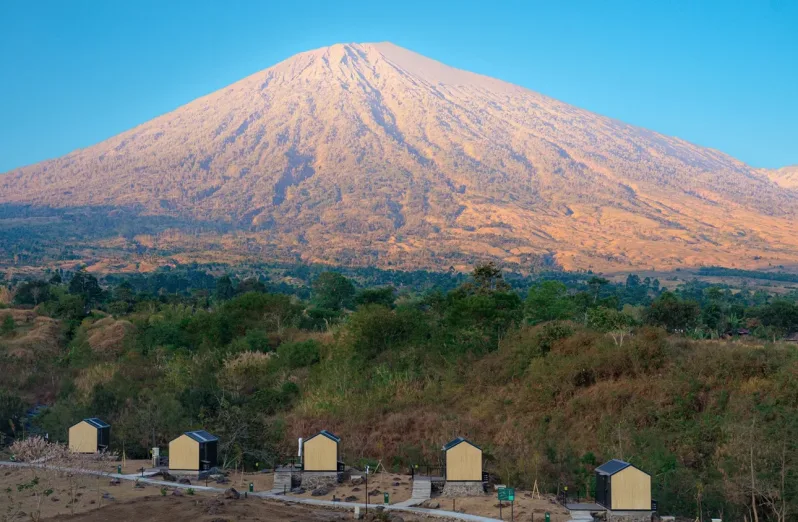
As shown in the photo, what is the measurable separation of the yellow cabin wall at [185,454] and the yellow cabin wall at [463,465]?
6927 millimetres

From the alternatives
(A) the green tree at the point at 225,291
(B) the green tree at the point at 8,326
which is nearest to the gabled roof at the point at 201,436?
(B) the green tree at the point at 8,326

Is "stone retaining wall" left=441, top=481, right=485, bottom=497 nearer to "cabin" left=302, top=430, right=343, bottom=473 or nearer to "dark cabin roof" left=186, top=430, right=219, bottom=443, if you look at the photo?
"cabin" left=302, top=430, right=343, bottom=473

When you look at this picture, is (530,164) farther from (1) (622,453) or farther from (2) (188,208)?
(1) (622,453)

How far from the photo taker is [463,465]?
22406 mm

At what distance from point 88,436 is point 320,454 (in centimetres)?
764

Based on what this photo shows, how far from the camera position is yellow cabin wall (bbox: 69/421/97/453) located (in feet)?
86.1

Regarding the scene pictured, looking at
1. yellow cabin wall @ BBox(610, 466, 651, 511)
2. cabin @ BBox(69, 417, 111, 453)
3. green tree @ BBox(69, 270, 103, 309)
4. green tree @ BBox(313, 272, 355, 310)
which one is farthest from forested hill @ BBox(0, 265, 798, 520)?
green tree @ BBox(69, 270, 103, 309)

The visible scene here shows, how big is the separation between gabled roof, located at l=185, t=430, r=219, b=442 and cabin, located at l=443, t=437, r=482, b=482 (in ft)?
22.2

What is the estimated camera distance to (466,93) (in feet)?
628

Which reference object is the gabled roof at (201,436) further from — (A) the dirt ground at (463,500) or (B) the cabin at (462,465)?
(B) the cabin at (462,465)

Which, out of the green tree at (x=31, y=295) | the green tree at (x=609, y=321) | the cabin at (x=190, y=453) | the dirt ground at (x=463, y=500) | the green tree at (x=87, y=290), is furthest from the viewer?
the green tree at (x=87, y=290)

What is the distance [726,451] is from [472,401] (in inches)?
381

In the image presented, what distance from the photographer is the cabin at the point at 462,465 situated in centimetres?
2239

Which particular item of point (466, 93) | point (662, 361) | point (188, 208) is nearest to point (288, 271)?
point (188, 208)
